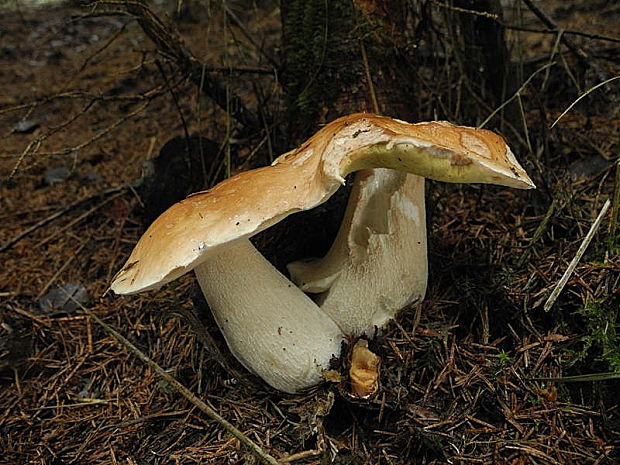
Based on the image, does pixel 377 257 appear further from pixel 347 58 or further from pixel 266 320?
pixel 347 58

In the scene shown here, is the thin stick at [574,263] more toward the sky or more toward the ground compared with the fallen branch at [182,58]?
more toward the ground

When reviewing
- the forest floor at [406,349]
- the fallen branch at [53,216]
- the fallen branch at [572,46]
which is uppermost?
the fallen branch at [572,46]

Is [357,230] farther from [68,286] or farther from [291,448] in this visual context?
[68,286]

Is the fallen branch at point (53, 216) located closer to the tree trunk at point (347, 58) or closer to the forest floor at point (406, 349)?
the forest floor at point (406, 349)

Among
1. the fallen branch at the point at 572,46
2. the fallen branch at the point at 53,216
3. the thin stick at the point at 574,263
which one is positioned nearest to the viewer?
the thin stick at the point at 574,263

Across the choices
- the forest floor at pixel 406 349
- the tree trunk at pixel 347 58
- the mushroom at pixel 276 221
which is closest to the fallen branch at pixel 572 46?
the forest floor at pixel 406 349

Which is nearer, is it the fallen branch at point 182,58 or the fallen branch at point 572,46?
the fallen branch at point 182,58

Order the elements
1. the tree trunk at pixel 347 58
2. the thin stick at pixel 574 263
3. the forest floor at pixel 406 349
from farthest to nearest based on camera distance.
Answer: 1. the tree trunk at pixel 347 58
2. the thin stick at pixel 574 263
3. the forest floor at pixel 406 349

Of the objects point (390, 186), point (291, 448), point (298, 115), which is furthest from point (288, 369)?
point (298, 115)
